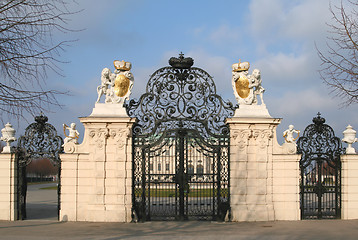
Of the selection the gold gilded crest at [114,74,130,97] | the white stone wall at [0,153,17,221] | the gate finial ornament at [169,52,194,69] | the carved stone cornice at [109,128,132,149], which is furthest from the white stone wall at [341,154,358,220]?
the white stone wall at [0,153,17,221]

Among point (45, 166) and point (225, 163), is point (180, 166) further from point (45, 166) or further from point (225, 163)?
point (45, 166)

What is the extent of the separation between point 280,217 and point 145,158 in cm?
484

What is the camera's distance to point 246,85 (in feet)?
47.0

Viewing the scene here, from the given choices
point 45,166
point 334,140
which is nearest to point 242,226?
point 334,140

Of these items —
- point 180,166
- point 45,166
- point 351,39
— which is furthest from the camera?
point 45,166

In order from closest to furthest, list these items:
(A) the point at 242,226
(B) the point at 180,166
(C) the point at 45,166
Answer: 1. (A) the point at 242,226
2. (B) the point at 180,166
3. (C) the point at 45,166

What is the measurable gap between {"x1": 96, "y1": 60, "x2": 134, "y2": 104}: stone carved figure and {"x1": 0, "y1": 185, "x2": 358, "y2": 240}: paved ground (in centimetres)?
417

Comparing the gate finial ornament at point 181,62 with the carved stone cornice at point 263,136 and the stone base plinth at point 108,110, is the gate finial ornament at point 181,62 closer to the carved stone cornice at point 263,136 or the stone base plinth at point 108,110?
the stone base plinth at point 108,110

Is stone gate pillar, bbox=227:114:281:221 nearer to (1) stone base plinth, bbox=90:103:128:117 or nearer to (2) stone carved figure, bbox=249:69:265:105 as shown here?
(2) stone carved figure, bbox=249:69:265:105

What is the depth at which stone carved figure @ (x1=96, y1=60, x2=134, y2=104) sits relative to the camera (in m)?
14.3

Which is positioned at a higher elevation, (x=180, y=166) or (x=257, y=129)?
(x=257, y=129)

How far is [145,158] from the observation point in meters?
14.1

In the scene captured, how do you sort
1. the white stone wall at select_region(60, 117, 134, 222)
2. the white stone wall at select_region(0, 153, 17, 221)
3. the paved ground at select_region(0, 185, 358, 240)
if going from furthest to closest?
the white stone wall at select_region(0, 153, 17, 221)
the white stone wall at select_region(60, 117, 134, 222)
the paved ground at select_region(0, 185, 358, 240)

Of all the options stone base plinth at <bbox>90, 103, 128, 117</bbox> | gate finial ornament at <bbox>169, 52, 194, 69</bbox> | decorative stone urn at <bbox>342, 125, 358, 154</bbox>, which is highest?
gate finial ornament at <bbox>169, 52, 194, 69</bbox>
